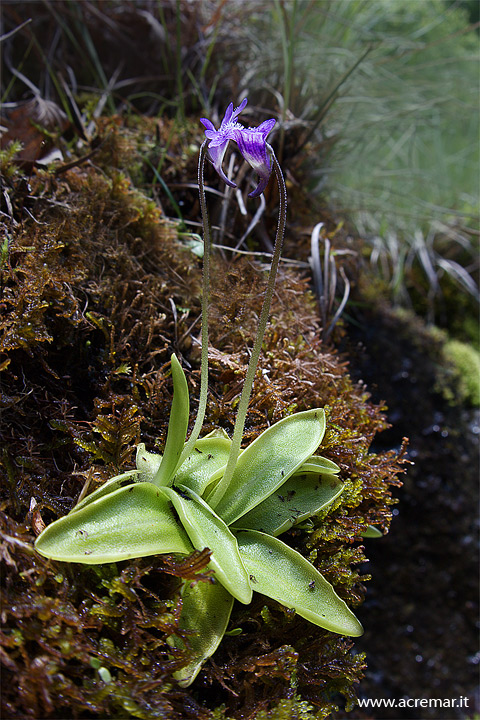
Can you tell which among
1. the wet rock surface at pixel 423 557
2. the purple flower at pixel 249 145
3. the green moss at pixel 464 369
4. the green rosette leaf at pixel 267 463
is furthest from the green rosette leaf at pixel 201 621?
the green moss at pixel 464 369

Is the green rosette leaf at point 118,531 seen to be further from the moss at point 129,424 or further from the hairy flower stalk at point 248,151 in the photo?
the hairy flower stalk at point 248,151

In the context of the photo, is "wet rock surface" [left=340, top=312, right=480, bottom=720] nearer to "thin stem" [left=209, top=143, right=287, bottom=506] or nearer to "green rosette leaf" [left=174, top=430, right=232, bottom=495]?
"green rosette leaf" [left=174, top=430, right=232, bottom=495]

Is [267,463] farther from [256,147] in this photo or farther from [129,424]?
[256,147]

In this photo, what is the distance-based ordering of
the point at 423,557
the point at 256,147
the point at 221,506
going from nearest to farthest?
1. the point at 256,147
2. the point at 221,506
3. the point at 423,557

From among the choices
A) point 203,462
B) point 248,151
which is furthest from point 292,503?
point 248,151

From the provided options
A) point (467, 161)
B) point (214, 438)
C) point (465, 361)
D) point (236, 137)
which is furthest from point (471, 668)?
point (467, 161)

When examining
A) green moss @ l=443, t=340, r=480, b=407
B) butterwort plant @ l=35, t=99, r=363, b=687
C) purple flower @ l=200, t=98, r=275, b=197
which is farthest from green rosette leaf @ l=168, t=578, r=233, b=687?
green moss @ l=443, t=340, r=480, b=407

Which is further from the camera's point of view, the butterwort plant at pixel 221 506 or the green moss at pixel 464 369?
the green moss at pixel 464 369

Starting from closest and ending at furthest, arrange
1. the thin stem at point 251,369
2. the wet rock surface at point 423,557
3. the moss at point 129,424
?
the moss at point 129,424
the thin stem at point 251,369
the wet rock surface at point 423,557
